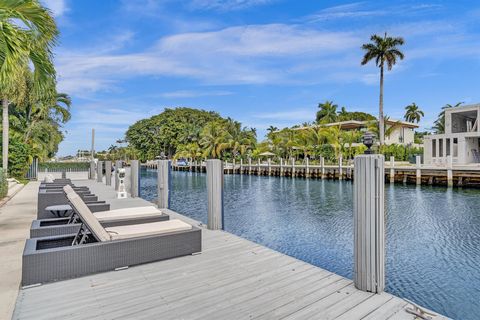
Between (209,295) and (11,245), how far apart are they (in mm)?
4021

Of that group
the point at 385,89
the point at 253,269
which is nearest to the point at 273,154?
the point at 385,89

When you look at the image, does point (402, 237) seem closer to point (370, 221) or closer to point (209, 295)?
point (370, 221)

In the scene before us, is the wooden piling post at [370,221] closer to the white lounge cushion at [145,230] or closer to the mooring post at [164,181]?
the white lounge cushion at [145,230]

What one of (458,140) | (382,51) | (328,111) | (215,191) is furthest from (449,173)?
(328,111)

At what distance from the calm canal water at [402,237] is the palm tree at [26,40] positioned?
6.17 meters

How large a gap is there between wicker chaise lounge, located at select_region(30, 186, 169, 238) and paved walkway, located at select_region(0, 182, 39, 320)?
18.8 inches

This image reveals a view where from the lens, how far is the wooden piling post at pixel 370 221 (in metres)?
3.01

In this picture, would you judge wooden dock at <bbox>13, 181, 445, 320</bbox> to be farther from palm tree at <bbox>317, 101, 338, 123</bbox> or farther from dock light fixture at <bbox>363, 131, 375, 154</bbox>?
palm tree at <bbox>317, 101, 338, 123</bbox>

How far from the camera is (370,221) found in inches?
120

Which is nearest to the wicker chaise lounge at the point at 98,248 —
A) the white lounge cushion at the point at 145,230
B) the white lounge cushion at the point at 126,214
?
the white lounge cushion at the point at 145,230

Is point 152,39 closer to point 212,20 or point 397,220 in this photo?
point 212,20

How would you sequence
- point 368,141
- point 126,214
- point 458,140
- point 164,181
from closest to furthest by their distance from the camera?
point 368,141, point 126,214, point 164,181, point 458,140

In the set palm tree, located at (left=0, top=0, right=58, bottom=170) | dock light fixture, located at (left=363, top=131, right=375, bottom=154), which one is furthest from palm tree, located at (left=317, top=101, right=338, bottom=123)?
dock light fixture, located at (left=363, top=131, right=375, bottom=154)

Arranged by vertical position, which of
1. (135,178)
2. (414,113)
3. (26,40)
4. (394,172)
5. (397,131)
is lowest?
(394,172)
